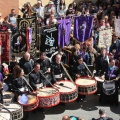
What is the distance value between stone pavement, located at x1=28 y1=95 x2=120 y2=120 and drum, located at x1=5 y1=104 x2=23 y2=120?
3.96ft

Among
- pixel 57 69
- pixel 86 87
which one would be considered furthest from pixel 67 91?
pixel 57 69

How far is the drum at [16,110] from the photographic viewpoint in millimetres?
10703

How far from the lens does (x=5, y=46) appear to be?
42.7ft

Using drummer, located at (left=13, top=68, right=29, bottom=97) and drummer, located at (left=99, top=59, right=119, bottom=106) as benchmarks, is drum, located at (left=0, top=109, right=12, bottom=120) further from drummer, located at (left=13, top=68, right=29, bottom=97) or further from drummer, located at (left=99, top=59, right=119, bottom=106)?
drummer, located at (left=99, top=59, right=119, bottom=106)

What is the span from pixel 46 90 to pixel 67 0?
1011cm

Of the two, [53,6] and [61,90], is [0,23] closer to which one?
[53,6]

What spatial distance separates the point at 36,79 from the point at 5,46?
168 centimetres

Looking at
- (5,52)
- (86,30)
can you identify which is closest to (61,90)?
(5,52)

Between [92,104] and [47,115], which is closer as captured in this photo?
[47,115]

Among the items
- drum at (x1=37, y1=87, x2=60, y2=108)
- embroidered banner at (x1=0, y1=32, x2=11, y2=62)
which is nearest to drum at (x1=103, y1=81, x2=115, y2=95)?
drum at (x1=37, y1=87, x2=60, y2=108)

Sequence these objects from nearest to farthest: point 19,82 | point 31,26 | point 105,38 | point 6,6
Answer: point 19,82
point 31,26
point 105,38
point 6,6

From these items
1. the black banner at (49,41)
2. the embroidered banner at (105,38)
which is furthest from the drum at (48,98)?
the embroidered banner at (105,38)

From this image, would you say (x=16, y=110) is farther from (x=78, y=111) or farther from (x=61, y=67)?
(x=61, y=67)

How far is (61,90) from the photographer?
1211cm
